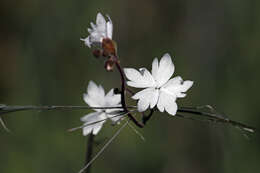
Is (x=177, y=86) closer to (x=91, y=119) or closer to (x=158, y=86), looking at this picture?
(x=158, y=86)

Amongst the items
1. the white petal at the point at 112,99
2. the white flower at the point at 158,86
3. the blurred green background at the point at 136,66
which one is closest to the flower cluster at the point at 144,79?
the white flower at the point at 158,86

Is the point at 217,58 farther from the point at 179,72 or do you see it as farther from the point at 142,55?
the point at 142,55

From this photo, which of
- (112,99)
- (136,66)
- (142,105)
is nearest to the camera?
(142,105)

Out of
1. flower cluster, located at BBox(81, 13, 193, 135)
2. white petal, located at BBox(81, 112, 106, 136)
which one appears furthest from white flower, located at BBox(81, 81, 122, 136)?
flower cluster, located at BBox(81, 13, 193, 135)

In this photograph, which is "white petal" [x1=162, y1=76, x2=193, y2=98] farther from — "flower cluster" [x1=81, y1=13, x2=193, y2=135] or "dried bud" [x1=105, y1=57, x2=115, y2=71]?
"dried bud" [x1=105, y1=57, x2=115, y2=71]

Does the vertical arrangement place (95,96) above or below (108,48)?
below

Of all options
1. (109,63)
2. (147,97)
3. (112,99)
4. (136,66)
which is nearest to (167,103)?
(147,97)

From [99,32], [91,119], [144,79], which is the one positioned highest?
[99,32]
